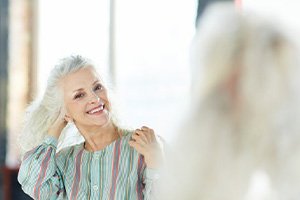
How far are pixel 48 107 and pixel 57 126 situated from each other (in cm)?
8

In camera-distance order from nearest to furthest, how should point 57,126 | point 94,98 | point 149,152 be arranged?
point 149,152, point 94,98, point 57,126

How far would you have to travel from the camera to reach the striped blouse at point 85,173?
8.24 feet

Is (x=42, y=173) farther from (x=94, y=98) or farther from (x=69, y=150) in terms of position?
(x=94, y=98)

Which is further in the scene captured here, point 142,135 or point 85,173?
point 85,173

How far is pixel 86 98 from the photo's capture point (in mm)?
2525

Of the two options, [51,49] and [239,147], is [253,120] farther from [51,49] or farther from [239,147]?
[51,49]

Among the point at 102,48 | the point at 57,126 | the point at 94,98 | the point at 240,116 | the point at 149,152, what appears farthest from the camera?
the point at 102,48

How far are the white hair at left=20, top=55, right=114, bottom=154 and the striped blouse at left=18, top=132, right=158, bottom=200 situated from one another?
0.07 meters

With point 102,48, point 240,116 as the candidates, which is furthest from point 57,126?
point 102,48

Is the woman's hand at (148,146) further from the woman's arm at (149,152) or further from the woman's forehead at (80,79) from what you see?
the woman's forehead at (80,79)

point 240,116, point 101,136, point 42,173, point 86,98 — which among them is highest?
point 240,116

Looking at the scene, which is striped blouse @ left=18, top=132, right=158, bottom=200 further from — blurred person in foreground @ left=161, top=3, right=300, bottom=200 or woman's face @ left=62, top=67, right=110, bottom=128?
blurred person in foreground @ left=161, top=3, right=300, bottom=200

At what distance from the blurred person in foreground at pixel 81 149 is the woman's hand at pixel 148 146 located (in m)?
0.01

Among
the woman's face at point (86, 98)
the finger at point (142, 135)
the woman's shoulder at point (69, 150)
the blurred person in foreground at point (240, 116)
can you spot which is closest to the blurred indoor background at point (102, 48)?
the woman's shoulder at point (69, 150)
